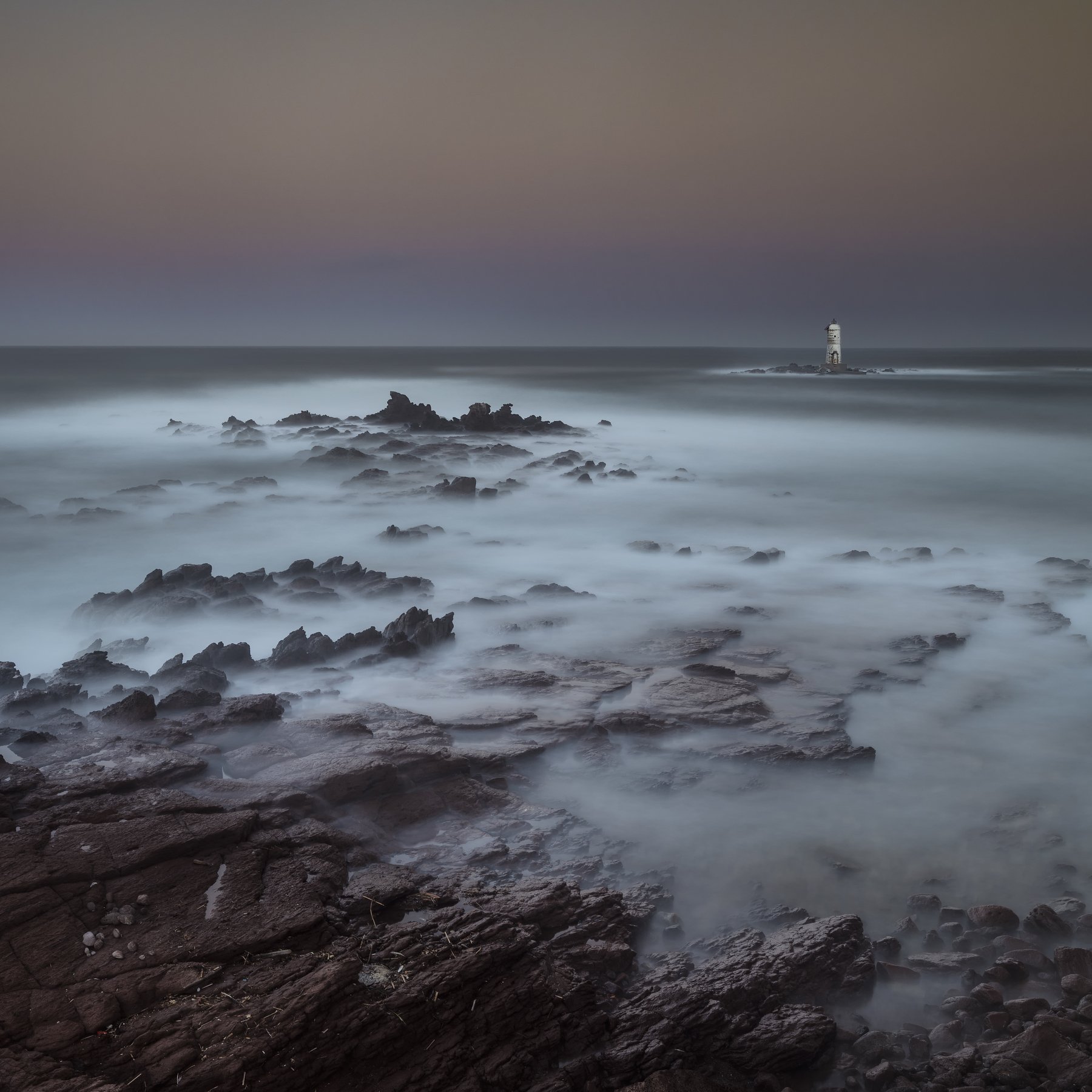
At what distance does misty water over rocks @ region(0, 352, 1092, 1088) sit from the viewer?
234 inches

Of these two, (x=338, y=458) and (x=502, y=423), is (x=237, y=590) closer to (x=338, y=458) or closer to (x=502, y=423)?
(x=338, y=458)

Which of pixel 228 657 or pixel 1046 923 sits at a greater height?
pixel 228 657

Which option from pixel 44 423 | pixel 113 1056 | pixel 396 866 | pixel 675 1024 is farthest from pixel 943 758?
pixel 44 423

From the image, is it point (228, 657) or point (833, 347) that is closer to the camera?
point (228, 657)

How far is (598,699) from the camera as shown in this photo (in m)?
9.45

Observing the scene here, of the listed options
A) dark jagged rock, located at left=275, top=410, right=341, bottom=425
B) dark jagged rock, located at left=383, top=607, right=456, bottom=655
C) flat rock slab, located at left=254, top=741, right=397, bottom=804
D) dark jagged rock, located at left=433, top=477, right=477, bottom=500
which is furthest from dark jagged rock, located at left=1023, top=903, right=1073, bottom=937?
dark jagged rock, located at left=275, top=410, right=341, bottom=425

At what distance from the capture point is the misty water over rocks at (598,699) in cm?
595

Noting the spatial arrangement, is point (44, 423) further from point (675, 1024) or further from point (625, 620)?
point (675, 1024)

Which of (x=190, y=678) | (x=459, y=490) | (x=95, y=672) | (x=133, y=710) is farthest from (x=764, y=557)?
(x=133, y=710)

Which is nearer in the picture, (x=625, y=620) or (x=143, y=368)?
(x=625, y=620)

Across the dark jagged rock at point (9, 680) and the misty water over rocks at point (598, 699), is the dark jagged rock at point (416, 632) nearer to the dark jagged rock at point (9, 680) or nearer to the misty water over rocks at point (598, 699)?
the misty water over rocks at point (598, 699)

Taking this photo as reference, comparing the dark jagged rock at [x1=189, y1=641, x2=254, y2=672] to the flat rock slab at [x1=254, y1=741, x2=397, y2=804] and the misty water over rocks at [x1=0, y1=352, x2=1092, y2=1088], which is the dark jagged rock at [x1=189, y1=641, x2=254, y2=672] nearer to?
the misty water over rocks at [x1=0, y1=352, x2=1092, y2=1088]

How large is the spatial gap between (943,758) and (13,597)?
527 inches

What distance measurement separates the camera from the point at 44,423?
43812 millimetres
